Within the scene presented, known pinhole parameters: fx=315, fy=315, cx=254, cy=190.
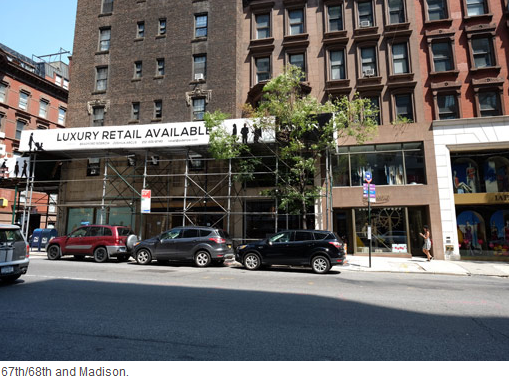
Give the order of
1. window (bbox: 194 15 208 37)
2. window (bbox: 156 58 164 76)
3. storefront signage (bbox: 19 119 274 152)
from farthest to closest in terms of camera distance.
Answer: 1. window (bbox: 156 58 164 76)
2. window (bbox: 194 15 208 37)
3. storefront signage (bbox: 19 119 274 152)

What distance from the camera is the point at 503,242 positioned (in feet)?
56.3

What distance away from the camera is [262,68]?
72.6 ft

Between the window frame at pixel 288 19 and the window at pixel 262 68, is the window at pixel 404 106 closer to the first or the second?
the window frame at pixel 288 19

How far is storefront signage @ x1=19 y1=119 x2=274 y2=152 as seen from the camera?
57.5 ft

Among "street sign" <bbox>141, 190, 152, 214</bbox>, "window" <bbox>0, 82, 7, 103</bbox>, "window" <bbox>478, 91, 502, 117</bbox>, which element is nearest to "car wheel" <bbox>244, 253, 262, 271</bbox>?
"street sign" <bbox>141, 190, 152, 214</bbox>

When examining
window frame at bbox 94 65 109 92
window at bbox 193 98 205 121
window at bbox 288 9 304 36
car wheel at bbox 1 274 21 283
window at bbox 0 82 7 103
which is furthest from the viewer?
window at bbox 0 82 7 103

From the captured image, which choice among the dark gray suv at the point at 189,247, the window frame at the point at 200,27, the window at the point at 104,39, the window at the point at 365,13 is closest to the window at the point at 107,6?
the window at the point at 104,39

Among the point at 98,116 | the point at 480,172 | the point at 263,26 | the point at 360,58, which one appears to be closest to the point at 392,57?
the point at 360,58

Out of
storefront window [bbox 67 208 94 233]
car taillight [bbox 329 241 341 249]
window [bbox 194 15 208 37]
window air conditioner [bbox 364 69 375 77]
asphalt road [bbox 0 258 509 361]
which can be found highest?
window [bbox 194 15 208 37]

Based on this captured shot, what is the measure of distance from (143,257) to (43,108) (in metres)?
32.0

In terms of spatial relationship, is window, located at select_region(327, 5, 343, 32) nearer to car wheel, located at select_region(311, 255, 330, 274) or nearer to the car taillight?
the car taillight

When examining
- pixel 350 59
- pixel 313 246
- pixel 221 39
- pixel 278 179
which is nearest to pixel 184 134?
pixel 278 179

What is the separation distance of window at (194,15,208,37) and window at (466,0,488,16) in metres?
17.4

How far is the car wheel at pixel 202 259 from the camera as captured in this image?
1325 centimetres
